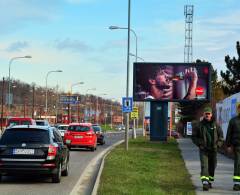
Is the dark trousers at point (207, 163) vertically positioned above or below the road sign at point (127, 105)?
below

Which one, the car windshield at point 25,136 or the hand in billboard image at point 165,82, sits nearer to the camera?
the car windshield at point 25,136

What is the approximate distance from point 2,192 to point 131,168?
258 inches

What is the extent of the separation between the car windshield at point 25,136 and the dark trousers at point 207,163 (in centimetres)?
435

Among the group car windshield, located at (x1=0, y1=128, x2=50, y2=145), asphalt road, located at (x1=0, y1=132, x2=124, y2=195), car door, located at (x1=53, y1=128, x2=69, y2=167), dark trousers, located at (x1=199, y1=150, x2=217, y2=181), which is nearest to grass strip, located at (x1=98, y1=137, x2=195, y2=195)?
dark trousers, located at (x1=199, y1=150, x2=217, y2=181)

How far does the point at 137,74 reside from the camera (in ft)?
159

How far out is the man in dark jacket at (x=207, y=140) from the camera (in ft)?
41.0

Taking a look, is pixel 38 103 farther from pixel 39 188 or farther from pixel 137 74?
pixel 39 188

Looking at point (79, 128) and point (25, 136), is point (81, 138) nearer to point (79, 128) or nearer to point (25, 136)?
point (79, 128)

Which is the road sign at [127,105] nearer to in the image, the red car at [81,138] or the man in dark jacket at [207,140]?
the red car at [81,138]

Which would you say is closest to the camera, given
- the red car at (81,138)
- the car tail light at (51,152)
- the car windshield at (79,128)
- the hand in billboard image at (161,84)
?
the car tail light at (51,152)

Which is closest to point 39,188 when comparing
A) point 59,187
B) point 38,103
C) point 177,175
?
point 59,187

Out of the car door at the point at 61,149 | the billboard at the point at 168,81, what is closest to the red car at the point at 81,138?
the billboard at the point at 168,81

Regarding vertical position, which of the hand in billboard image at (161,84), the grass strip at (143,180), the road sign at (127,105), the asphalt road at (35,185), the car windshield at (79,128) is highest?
the hand in billboard image at (161,84)

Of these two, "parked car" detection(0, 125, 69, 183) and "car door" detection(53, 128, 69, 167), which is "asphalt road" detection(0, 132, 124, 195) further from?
"car door" detection(53, 128, 69, 167)
